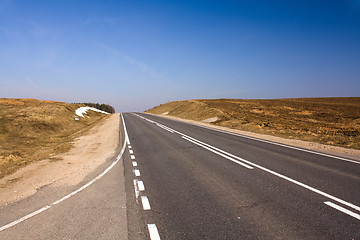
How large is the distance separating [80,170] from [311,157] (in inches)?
387

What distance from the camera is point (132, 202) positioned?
4.84 meters

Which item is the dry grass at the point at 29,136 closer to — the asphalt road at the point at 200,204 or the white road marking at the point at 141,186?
the asphalt road at the point at 200,204

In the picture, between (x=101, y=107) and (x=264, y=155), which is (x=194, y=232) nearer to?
(x=264, y=155)

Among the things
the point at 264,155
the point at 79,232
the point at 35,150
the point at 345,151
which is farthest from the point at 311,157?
the point at 35,150

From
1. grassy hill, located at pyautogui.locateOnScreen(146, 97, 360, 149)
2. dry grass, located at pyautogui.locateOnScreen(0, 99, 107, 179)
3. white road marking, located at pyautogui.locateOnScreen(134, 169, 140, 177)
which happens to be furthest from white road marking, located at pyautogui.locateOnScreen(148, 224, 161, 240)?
grassy hill, located at pyautogui.locateOnScreen(146, 97, 360, 149)

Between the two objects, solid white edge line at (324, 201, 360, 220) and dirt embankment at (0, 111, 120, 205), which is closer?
solid white edge line at (324, 201, 360, 220)

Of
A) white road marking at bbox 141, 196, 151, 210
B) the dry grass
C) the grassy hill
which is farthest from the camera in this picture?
the grassy hill

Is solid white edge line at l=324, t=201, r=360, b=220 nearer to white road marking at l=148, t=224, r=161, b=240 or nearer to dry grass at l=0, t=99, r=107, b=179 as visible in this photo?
white road marking at l=148, t=224, r=161, b=240

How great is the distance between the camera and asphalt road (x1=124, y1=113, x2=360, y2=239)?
361cm

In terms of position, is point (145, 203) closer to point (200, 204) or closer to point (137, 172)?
point (200, 204)

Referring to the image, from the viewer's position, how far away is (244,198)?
16.1 feet

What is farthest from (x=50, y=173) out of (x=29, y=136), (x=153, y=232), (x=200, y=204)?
(x=29, y=136)

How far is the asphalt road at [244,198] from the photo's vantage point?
11.8 ft

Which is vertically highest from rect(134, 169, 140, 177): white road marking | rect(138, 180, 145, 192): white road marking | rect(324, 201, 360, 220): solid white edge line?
rect(324, 201, 360, 220): solid white edge line
